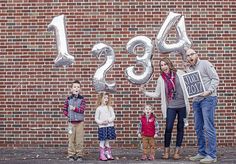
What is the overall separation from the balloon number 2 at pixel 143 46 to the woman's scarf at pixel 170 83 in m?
1.32

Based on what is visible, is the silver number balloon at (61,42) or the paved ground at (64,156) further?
the silver number balloon at (61,42)

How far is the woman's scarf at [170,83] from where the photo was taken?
8469mm

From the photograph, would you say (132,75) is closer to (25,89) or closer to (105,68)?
(105,68)

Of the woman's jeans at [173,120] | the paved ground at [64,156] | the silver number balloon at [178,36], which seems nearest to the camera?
the paved ground at [64,156]

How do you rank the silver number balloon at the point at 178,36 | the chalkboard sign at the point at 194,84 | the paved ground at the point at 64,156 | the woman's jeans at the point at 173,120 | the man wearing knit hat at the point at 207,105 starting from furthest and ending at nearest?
the silver number balloon at the point at 178,36, the woman's jeans at the point at 173,120, the paved ground at the point at 64,156, the chalkboard sign at the point at 194,84, the man wearing knit hat at the point at 207,105

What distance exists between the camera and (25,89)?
32.6 ft

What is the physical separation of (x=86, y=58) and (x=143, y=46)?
1276 millimetres

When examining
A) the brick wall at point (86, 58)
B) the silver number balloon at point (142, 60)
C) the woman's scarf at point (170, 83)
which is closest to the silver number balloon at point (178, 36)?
the brick wall at point (86, 58)

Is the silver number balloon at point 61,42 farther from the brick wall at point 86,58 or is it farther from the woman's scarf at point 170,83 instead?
the woman's scarf at point 170,83

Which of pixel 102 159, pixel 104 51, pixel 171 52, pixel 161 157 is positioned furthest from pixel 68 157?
pixel 171 52

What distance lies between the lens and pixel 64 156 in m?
8.95

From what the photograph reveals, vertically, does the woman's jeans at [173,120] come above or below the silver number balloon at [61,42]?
below

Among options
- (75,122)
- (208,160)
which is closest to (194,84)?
(208,160)

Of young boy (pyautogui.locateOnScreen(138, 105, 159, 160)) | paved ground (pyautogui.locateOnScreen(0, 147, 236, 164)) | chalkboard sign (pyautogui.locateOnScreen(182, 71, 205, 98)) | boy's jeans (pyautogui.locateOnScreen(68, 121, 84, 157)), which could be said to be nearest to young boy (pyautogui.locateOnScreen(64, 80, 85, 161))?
boy's jeans (pyautogui.locateOnScreen(68, 121, 84, 157))
